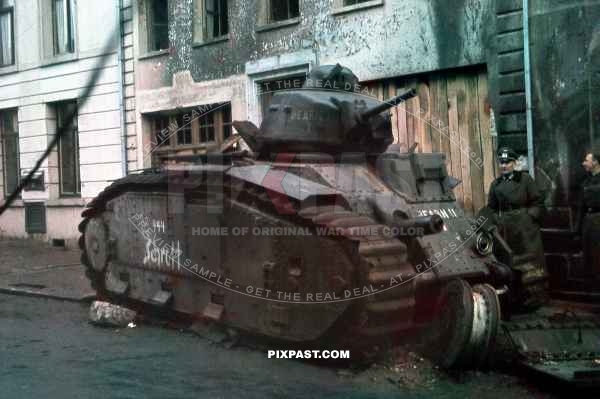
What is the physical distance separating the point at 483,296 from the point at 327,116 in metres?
2.44

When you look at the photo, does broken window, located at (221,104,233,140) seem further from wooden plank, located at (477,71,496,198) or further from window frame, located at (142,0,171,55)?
wooden plank, located at (477,71,496,198)

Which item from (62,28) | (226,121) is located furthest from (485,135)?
(62,28)

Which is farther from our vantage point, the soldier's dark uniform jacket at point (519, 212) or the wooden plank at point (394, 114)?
the wooden plank at point (394, 114)

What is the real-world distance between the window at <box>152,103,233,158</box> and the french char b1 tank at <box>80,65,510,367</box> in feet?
17.7

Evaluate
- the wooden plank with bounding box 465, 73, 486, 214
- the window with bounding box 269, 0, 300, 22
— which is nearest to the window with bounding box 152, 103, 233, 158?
the window with bounding box 269, 0, 300, 22

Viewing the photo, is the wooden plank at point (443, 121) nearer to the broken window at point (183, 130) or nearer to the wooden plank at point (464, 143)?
the wooden plank at point (464, 143)

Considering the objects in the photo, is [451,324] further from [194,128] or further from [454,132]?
[194,128]

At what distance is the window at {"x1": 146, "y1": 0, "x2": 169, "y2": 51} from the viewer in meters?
14.7

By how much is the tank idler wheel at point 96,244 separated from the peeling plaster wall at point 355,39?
188 inches

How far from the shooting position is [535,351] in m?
5.73

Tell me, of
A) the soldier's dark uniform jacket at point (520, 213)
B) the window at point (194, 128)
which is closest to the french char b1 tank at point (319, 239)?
the soldier's dark uniform jacket at point (520, 213)

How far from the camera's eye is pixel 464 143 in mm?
10266

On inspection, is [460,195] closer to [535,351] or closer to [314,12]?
[314,12]

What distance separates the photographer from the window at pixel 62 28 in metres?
15.7
